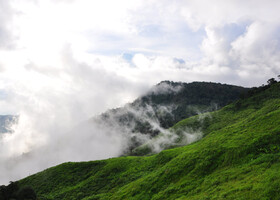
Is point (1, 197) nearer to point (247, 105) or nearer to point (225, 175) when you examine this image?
point (225, 175)

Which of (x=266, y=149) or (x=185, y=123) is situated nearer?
(x=266, y=149)

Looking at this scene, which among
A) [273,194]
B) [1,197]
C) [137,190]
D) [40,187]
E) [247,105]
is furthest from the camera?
[247,105]

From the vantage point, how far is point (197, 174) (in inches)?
1213

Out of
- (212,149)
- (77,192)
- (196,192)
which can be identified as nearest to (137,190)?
(196,192)

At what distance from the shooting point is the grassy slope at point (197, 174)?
2277 centimetres

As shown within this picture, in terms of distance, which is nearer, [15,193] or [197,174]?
[197,174]

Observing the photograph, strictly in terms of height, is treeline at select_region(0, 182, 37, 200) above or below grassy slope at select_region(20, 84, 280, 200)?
above

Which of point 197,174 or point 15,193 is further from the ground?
point 15,193

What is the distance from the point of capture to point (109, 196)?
3981cm

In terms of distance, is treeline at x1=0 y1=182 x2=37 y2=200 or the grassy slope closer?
the grassy slope

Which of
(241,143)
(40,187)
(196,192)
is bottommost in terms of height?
(196,192)

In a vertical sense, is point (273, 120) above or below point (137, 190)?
above

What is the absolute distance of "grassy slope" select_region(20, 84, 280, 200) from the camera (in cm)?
2277

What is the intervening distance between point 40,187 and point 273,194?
58.5 m
